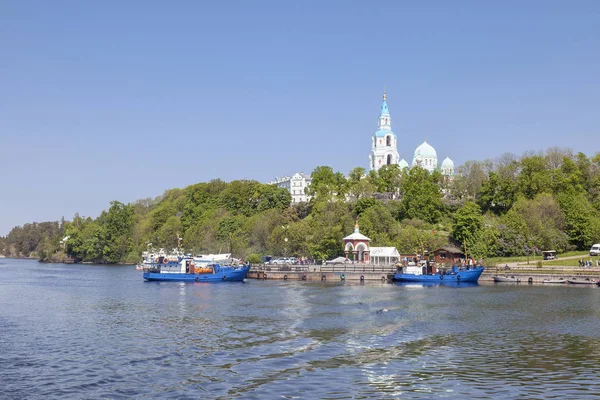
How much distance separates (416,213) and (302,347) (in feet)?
329

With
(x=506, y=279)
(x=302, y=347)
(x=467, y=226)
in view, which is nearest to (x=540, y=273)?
(x=506, y=279)

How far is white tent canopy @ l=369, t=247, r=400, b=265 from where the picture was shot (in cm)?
11038

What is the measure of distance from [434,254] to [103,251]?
364 feet

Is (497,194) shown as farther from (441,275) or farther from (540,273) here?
(441,275)

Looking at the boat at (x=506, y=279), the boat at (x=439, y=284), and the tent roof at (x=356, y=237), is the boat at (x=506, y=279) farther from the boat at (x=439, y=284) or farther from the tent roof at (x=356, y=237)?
the tent roof at (x=356, y=237)

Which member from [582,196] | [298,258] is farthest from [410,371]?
[582,196]

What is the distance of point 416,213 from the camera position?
13675 cm

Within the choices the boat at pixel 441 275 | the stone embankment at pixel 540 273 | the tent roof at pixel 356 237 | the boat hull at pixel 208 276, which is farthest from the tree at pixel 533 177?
the boat hull at pixel 208 276

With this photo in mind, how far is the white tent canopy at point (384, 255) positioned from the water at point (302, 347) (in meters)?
39.3

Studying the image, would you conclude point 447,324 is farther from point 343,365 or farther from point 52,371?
point 52,371

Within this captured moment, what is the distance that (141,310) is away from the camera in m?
60.3

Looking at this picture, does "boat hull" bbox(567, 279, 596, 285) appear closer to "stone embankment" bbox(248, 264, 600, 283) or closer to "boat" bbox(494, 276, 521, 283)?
"stone embankment" bbox(248, 264, 600, 283)

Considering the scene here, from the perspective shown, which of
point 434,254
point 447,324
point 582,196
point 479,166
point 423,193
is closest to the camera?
point 447,324

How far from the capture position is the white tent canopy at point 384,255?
11038 centimetres
